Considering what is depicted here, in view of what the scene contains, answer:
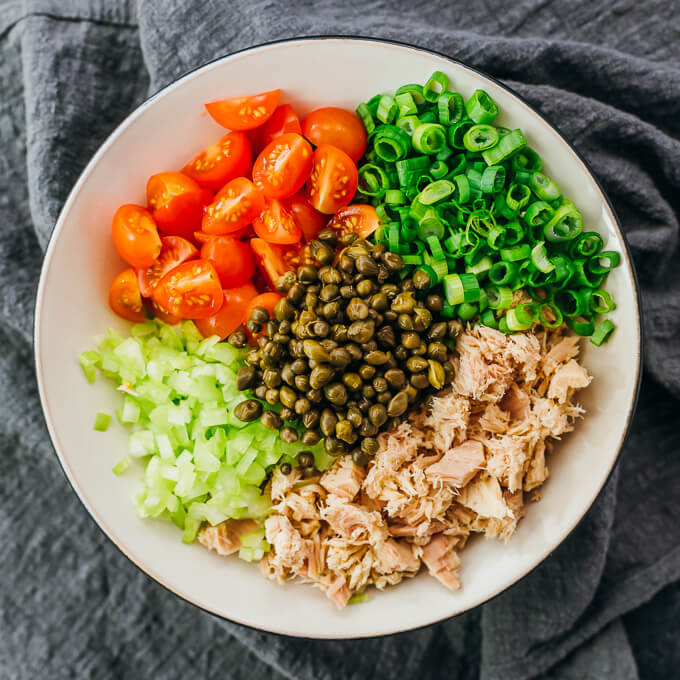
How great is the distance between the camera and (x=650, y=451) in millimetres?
2678

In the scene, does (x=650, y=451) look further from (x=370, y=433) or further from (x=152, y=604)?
(x=152, y=604)

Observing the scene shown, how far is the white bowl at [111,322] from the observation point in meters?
1.98

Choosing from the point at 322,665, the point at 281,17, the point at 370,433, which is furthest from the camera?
the point at 322,665

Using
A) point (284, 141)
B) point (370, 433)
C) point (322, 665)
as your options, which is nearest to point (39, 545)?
point (322, 665)

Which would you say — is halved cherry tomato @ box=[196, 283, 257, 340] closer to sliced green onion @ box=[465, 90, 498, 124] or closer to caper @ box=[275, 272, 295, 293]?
caper @ box=[275, 272, 295, 293]

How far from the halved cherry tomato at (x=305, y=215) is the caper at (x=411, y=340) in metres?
0.52

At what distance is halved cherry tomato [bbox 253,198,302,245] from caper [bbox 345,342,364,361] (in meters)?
0.41

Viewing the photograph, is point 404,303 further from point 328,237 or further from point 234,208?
point 234,208

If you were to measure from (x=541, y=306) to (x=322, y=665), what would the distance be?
169 centimetres

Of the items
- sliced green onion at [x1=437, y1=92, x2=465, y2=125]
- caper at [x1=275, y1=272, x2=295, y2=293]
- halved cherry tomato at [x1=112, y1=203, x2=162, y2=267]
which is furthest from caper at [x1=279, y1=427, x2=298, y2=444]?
sliced green onion at [x1=437, y1=92, x2=465, y2=125]

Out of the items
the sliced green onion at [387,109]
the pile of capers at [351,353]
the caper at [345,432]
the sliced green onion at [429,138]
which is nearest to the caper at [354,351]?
the pile of capers at [351,353]

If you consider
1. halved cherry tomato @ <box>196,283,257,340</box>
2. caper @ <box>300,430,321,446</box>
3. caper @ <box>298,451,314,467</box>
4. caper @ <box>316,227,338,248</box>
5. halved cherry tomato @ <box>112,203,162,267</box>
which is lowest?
caper @ <box>298,451,314,467</box>

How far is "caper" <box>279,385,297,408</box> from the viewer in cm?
200

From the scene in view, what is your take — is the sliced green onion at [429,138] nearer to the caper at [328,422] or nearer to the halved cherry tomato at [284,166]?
the halved cherry tomato at [284,166]
